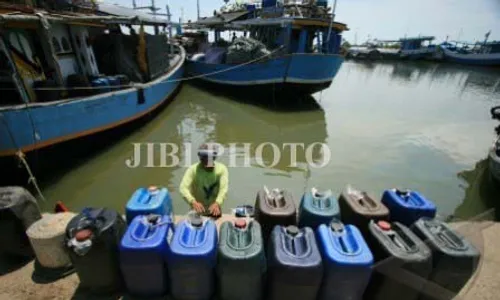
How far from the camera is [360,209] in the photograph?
279 centimetres

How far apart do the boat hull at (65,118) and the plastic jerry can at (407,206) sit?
235 inches

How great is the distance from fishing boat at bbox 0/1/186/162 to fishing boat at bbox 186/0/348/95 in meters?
3.38

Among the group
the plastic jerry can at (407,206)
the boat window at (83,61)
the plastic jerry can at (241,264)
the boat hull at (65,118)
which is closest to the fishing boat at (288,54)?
the boat window at (83,61)

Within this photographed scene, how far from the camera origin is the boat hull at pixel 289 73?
38.4 feet

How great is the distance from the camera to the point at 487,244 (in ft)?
11.4

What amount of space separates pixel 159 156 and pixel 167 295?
5746mm

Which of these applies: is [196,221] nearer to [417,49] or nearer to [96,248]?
[96,248]

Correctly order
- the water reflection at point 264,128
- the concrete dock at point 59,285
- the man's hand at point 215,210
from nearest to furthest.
Answer: the concrete dock at point 59,285
the man's hand at point 215,210
the water reflection at point 264,128

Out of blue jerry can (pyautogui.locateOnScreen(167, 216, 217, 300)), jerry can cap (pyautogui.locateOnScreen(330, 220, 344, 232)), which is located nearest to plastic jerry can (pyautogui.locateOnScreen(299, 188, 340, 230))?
jerry can cap (pyautogui.locateOnScreen(330, 220, 344, 232))

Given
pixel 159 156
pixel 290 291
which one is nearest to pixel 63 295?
pixel 290 291

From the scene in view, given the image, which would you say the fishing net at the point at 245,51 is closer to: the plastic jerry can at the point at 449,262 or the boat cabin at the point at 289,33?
the boat cabin at the point at 289,33

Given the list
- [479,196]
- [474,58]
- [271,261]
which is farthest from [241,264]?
[474,58]

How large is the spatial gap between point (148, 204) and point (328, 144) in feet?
23.2

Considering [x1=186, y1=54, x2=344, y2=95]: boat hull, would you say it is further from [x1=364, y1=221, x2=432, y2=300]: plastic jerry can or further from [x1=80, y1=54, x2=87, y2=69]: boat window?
[x1=364, y1=221, x2=432, y2=300]: plastic jerry can
